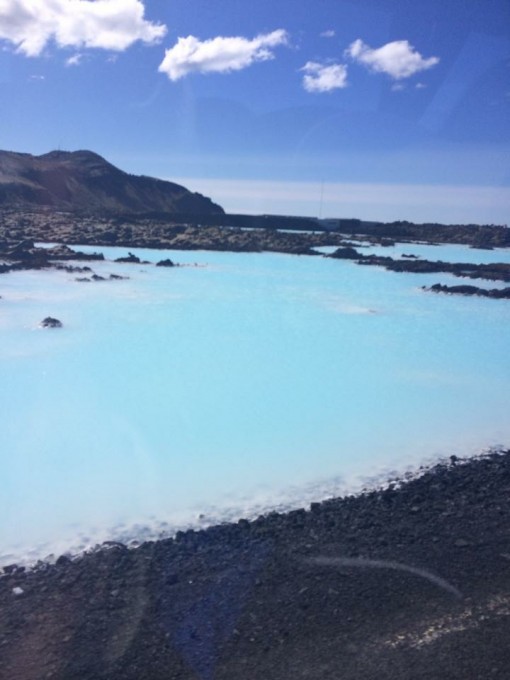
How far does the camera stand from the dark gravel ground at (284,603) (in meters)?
2.81

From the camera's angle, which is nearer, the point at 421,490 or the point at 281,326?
the point at 421,490

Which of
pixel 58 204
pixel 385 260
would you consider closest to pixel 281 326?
pixel 385 260

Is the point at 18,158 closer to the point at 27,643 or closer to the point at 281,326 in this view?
the point at 281,326

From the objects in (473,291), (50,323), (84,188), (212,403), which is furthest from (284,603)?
(84,188)

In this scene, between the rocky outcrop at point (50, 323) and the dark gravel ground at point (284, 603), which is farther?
the rocky outcrop at point (50, 323)

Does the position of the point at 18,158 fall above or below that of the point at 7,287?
above

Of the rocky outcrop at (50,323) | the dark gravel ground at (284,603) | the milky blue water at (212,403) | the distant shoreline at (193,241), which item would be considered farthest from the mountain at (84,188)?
the dark gravel ground at (284,603)

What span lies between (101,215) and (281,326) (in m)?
28.2

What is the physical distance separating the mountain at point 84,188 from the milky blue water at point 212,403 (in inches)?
1191

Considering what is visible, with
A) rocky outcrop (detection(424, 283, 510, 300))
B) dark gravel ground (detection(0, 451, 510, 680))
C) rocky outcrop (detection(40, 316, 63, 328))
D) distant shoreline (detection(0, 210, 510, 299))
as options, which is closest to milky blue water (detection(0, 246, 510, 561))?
rocky outcrop (detection(40, 316, 63, 328))

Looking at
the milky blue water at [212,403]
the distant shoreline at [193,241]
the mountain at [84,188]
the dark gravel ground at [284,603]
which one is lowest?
the milky blue water at [212,403]

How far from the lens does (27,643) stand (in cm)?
296

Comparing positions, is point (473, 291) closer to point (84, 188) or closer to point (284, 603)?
point (284, 603)

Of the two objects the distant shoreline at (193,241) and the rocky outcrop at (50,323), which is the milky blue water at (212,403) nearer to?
the rocky outcrop at (50,323)
